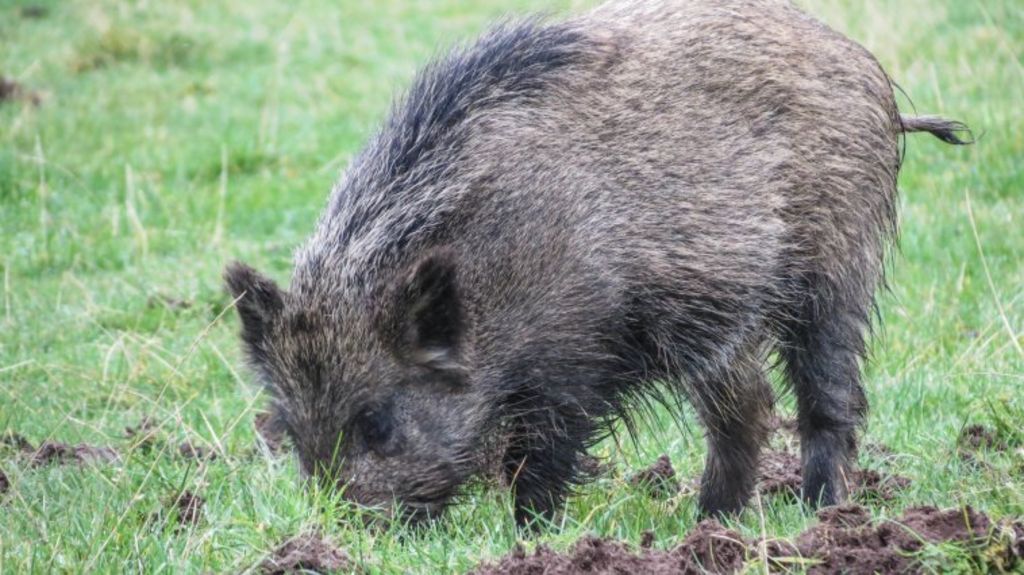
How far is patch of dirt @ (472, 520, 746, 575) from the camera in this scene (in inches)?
144

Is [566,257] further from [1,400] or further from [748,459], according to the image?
[1,400]

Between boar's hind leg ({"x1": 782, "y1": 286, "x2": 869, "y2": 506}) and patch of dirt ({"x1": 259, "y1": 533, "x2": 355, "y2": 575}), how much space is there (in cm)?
197

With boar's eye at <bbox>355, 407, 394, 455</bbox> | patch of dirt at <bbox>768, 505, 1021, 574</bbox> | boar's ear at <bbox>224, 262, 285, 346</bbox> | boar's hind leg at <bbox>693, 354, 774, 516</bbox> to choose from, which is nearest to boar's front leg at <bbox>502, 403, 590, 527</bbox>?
boar's eye at <bbox>355, 407, 394, 455</bbox>

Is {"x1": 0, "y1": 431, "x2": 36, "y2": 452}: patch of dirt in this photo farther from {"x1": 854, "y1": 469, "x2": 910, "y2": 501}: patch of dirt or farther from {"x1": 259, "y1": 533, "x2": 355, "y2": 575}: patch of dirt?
{"x1": 854, "y1": 469, "x2": 910, "y2": 501}: patch of dirt

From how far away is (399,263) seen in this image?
4703 millimetres

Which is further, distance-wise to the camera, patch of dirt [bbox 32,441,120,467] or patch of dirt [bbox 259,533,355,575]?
patch of dirt [bbox 32,441,120,467]

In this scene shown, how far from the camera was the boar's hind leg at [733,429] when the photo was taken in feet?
17.3

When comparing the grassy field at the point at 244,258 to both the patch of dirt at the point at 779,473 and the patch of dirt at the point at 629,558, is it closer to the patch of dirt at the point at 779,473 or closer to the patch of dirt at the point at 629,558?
the patch of dirt at the point at 629,558

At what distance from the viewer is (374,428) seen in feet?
14.9

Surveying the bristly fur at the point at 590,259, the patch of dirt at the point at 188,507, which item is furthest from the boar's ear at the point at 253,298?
the patch of dirt at the point at 188,507

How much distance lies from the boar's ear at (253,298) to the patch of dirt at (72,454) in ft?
3.01

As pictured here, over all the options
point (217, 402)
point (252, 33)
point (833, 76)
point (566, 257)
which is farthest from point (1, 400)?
point (252, 33)

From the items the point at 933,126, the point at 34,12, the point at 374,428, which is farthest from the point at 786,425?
the point at 34,12

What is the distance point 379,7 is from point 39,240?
652cm
